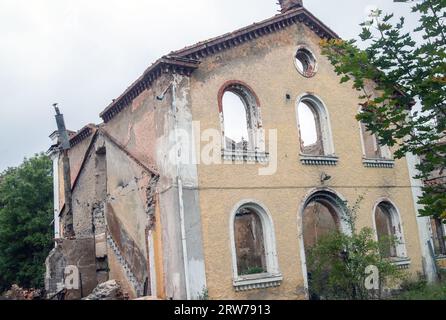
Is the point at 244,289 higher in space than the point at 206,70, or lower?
lower

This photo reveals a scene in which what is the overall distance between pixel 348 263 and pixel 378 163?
188 inches

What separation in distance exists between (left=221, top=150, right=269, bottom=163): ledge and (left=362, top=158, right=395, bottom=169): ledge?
4.17 m

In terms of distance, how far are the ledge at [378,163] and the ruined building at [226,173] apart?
0.15ft

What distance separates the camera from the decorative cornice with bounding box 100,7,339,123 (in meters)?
11.9

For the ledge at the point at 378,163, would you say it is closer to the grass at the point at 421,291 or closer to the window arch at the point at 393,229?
the window arch at the point at 393,229

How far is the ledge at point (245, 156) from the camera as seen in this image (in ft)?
39.7

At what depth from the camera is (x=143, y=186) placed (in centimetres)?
1249

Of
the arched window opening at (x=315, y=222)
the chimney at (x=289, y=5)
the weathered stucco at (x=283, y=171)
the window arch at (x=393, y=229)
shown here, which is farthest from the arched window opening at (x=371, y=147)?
the chimney at (x=289, y=5)

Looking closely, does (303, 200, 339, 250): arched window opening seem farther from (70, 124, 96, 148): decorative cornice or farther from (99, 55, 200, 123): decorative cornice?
(70, 124, 96, 148): decorative cornice

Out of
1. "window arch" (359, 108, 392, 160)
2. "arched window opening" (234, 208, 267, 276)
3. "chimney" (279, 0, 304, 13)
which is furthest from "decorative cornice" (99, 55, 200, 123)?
"arched window opening" (234, 208, 267, 276)

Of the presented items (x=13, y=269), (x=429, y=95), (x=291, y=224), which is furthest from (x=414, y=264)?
(x=13, y=269)

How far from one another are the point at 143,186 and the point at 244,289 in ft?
12.8
